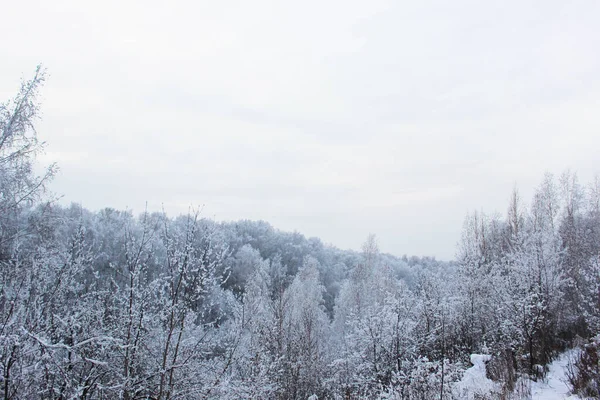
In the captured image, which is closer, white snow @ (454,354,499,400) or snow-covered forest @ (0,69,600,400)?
snow-covered forest @ (0,69,600,400)

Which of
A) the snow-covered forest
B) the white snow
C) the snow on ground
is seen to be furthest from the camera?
the white snow

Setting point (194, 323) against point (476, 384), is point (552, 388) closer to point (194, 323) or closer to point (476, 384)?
point (476, 384)

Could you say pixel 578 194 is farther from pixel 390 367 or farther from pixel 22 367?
pixel 22 367

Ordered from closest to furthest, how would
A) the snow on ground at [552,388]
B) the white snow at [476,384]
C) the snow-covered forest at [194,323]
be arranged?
the snow-covered forest at [194,323], the snow on ground at [552,388], the white snow at [476,384]

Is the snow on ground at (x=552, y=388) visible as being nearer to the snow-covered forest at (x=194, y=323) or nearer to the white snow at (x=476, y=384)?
the snow-covered forest at (x=194, y=323)

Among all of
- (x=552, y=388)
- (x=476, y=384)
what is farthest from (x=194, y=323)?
(x=552, y=388)

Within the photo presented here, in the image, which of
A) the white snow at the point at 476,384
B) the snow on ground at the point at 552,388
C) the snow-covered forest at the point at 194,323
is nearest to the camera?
the snow-covered forest at the point at 194,323

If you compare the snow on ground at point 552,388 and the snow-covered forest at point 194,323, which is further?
the snow on ground at point 552,388

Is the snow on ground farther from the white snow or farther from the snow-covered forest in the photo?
the white snow

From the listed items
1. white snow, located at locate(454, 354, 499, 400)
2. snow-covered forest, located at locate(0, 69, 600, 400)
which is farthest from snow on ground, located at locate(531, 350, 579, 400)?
white snow, located at locate(454, 354, 499, 400)

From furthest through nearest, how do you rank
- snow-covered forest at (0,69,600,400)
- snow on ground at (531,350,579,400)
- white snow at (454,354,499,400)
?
1. white snow at (454,354,499,400)
2. snow on ground at (531,350,579,400)
3. snow-covered forest at (0,69,600,400)

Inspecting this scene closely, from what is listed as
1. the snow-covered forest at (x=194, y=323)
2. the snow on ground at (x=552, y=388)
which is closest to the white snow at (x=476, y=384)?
the snow-covered forest at (x=194, y=323)

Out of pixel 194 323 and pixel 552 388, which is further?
pixel 194 323

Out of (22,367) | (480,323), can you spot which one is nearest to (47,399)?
(22,367)
